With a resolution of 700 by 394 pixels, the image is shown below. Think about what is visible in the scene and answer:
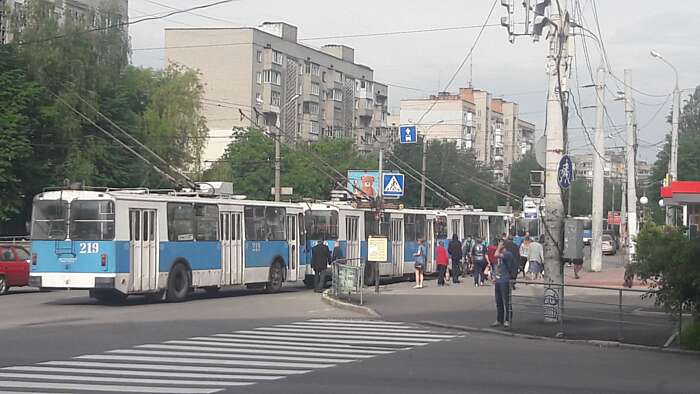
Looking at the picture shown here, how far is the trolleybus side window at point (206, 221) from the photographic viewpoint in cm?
2905

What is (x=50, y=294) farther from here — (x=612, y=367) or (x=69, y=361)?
(x=612, y=367)

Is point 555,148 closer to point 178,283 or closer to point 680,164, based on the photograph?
point 178,283

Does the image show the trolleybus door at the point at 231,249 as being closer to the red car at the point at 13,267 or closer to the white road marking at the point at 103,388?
the red car at the point at 13,267

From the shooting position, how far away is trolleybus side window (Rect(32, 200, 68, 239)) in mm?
26078

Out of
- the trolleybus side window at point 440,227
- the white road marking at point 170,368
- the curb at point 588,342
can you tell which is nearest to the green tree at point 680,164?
the trolleybus side window at point 440,227

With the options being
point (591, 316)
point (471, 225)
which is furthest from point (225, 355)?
point (471, 225)

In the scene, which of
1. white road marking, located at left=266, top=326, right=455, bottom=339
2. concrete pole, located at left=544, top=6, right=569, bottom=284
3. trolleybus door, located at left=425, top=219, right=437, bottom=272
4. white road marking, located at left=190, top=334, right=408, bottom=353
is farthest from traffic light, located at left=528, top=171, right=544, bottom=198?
trolleybus door, located at left=425, top=219, right=437, bottom=272

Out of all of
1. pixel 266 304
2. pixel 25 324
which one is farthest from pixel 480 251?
pixel 25 324

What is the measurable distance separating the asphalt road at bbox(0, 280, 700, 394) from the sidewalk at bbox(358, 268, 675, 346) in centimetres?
114

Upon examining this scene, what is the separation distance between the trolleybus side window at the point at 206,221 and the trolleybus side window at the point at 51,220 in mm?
3991

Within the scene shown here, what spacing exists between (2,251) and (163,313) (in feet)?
33.3

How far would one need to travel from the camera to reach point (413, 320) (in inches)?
904

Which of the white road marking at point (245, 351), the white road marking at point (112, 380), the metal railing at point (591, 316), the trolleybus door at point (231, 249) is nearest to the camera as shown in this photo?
the white road marking at point (112, 380)

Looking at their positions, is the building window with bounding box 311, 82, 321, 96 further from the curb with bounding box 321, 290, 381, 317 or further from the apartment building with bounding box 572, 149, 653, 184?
the curb with bounding box 321, 290, 381, 317
